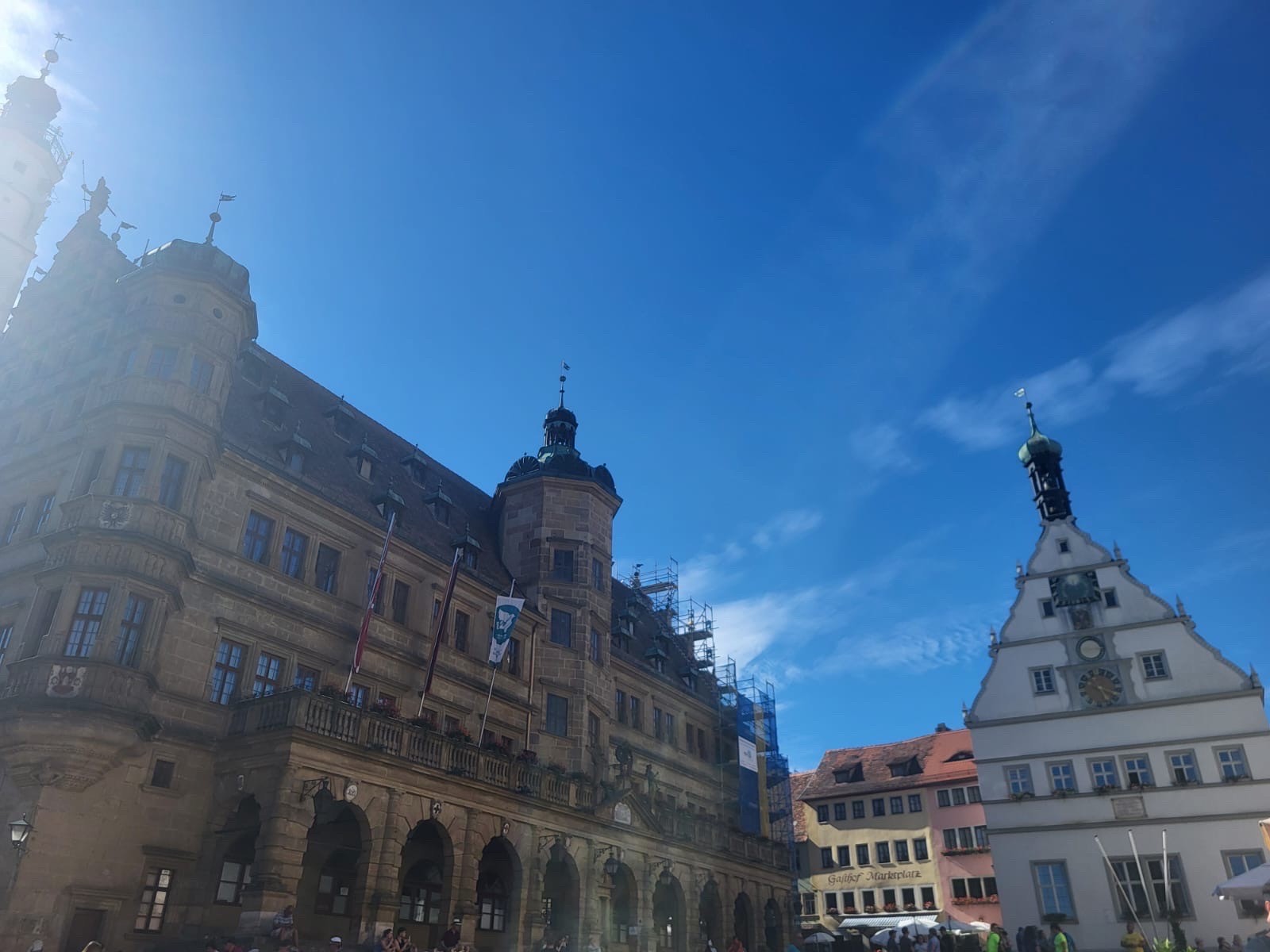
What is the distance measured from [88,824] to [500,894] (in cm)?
1383

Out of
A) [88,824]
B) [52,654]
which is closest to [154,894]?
[88,824]

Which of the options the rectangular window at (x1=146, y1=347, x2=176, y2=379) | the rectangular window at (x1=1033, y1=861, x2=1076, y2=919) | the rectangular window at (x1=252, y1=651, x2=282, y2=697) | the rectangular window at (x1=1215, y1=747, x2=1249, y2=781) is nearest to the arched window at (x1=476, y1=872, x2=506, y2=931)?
the rectangular window at (x1=252, y1=651, x2=282, y2=697)

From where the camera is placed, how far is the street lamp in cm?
1861

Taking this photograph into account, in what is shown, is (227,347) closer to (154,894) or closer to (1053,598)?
(154,894)

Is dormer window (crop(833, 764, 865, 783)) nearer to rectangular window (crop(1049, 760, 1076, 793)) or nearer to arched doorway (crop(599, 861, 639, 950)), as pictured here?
rectangular window (crop(1049, 760, 1076, 793))

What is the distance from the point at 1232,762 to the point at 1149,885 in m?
6.35

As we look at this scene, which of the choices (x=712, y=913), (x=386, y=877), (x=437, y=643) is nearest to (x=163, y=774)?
(x=386, y=877)

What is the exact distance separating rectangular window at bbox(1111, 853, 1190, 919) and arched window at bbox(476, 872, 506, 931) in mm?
26723

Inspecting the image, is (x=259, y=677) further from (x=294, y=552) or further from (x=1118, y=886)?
(x=1118, y=886)

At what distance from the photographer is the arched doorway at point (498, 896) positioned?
27234mm

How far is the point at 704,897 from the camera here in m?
38.4

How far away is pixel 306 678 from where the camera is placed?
2698 cm

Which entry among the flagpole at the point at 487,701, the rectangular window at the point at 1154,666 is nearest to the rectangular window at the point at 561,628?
the flagpole at the point at 487,701

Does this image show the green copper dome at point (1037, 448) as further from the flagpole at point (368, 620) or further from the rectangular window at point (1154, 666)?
the flagpole at point (368, 620)
